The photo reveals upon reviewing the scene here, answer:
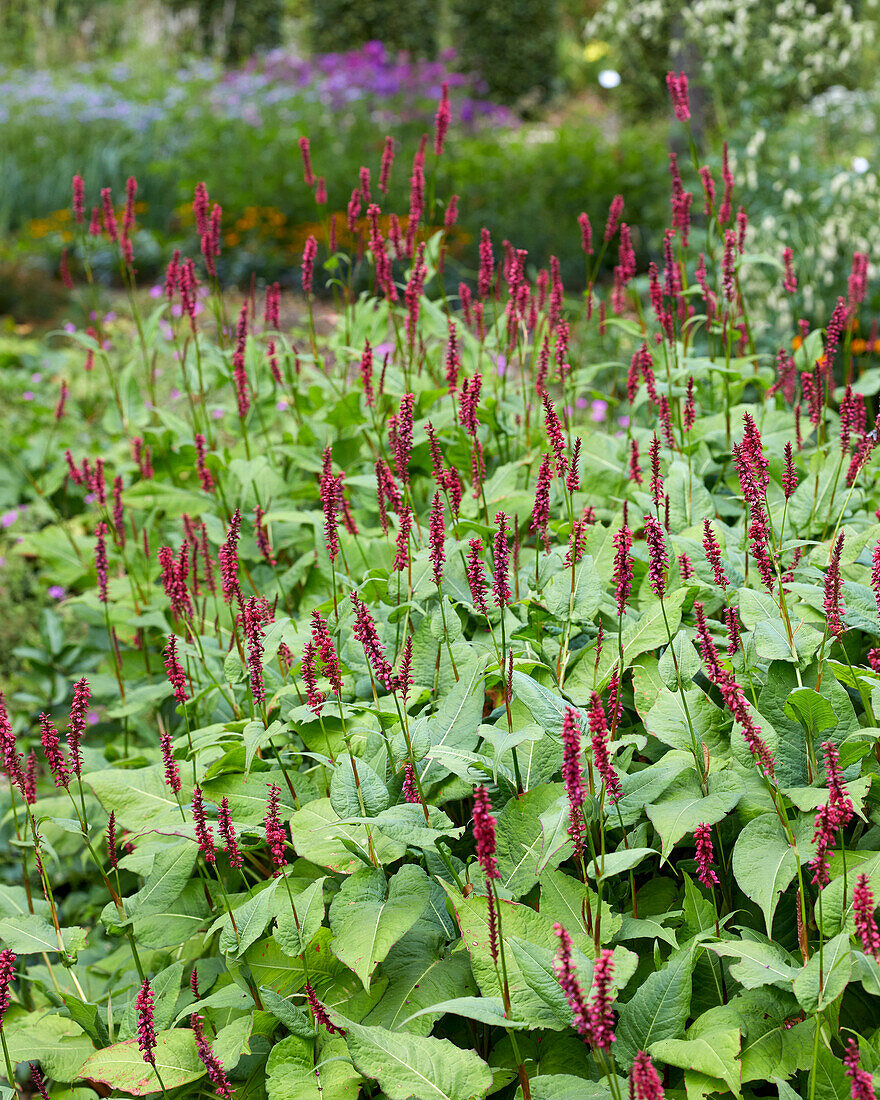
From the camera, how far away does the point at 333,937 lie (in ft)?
4.83

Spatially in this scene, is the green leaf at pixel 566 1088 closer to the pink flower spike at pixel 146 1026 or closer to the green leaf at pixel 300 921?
the green leaf at pixel 300 921

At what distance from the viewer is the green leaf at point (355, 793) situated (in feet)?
4.78

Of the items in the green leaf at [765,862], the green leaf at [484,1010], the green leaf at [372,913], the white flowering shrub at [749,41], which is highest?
the white flowering shrub at [749,41]

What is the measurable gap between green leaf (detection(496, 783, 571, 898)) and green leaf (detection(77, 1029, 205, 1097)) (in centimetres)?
51

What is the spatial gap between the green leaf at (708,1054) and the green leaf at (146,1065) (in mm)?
650

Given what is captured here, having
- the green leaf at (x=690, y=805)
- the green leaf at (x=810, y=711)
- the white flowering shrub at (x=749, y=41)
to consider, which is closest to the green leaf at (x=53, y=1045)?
the green leaf at (x=690, y=805)

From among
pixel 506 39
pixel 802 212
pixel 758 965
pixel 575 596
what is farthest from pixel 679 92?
pixel 506 39

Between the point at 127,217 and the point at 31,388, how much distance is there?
320cm

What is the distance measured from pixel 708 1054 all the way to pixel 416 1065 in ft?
1.18

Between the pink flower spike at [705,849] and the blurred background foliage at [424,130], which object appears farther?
the blurred background foliage at [424,130]

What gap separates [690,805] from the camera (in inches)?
54.6

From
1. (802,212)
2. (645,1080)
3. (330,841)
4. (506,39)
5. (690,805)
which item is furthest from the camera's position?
(506,39)

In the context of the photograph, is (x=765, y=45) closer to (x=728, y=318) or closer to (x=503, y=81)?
(x=728, y=318)

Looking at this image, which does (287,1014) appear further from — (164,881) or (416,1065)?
(164,881)
